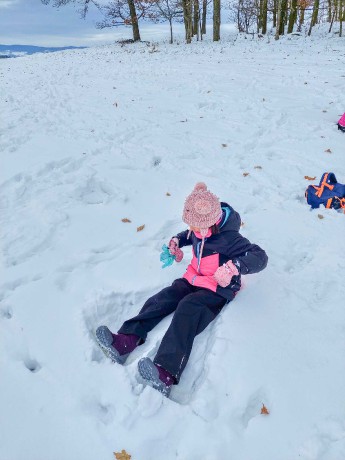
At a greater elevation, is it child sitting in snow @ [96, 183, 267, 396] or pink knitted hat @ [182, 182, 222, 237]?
pink knitted hat @ [182, 182, 222, 237]

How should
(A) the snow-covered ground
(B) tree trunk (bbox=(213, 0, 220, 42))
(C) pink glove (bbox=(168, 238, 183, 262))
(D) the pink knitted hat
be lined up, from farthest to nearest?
(B) tree trunk (bbox=(213, 0, 220, 42)), (C) pink glove (bbox=(168, 238, 183, 262)), (D) the pink knitted hat, (A) the snow-covered ground

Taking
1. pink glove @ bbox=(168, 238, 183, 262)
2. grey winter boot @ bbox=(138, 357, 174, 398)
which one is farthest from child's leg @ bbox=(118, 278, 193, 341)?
grey winter boot @ bbox=(138, 357, 174, 398)

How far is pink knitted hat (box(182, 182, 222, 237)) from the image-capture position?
297cm

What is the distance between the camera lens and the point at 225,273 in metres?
2.91

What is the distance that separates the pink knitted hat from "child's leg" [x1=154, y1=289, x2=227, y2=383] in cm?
60

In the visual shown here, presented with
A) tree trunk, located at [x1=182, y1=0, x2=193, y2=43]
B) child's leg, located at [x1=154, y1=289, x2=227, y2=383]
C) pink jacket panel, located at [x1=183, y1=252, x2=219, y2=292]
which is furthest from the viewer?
tree trunk, located at [x1=182, y1=0, x2=193, y2=43]

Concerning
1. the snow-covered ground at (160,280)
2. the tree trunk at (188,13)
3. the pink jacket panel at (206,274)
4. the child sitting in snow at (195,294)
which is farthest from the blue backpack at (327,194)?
the tree trunk at (188,13)

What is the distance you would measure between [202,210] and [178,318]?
0.90 metres

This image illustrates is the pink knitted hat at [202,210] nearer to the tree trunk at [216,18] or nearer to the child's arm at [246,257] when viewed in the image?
the child's arm at [246,257]

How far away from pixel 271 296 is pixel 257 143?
409cm

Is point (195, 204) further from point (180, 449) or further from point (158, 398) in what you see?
point (180, 449)

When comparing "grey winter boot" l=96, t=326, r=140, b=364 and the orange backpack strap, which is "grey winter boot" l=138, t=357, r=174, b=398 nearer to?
"grey winter boot" l=96, t=326, r=140, b=364

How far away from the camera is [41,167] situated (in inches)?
235

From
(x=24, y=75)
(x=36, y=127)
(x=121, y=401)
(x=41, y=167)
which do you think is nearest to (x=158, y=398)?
(x=121, y=401)
